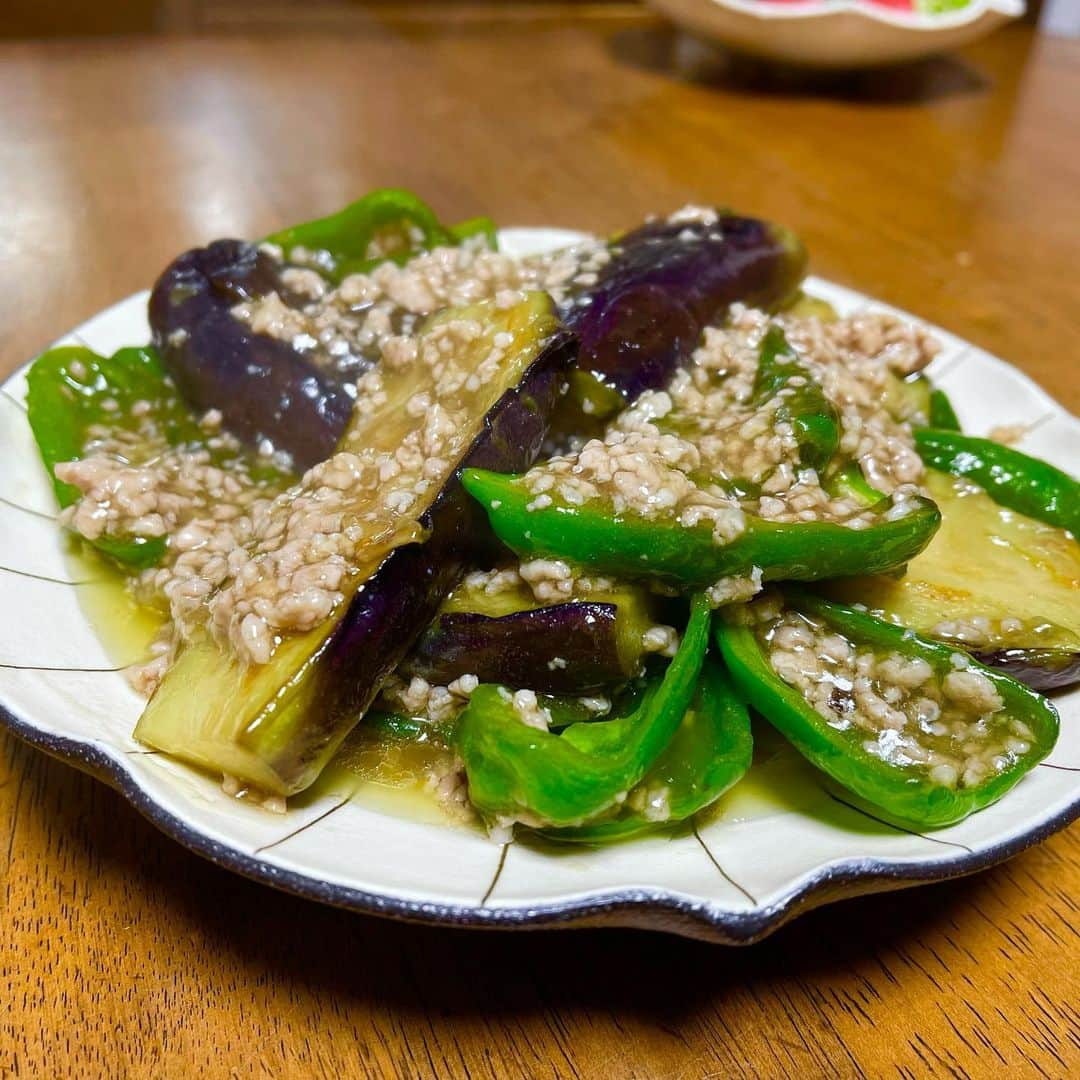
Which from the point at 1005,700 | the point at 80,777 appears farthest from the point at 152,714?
the point at 1005,700

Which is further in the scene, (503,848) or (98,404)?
(98,404)

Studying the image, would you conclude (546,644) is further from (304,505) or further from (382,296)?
(382,296)

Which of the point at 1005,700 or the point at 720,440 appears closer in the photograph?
the point at 1005,700

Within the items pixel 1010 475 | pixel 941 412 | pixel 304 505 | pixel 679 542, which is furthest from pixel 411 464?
pixel 941 412

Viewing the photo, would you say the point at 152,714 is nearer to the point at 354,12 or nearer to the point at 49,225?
the point at 49,225

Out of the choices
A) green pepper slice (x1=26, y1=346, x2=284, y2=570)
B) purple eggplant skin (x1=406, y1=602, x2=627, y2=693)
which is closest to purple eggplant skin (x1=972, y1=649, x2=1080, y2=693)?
purple eggplant skin (x1=406, y1=602, x2=627, y2=693)

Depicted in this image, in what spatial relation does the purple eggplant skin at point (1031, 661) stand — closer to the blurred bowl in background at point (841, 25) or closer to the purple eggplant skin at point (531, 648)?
the purple eggplant skin at point (531, 648)
